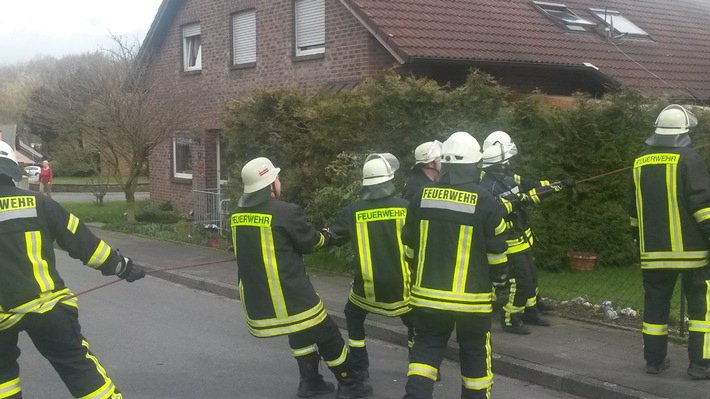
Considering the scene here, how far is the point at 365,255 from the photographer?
246 inches

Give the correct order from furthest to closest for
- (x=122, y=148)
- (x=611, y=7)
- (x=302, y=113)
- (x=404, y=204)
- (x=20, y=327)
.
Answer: (x=611, y=7)
(x=122, y=148)
(x=302, y=113)
(x=404, y=204)
(x=20, y=327)

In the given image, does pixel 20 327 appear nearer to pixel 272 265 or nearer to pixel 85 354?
pixel 85 354

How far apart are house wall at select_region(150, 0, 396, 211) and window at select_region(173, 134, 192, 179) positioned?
181 mm

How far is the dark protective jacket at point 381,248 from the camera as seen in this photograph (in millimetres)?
6176

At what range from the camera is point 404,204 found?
20.4 ft

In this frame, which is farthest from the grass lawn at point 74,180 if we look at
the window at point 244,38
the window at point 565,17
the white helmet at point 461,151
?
the white helmet at point 461,151

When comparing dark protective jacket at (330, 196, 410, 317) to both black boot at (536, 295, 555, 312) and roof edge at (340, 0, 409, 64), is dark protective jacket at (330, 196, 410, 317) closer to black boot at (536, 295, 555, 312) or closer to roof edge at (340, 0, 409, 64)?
black boot at (536, 295, 555, 312)

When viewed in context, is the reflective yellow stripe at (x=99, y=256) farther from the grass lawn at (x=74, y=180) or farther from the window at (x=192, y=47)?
the grass lawn at (x=74, y=180)

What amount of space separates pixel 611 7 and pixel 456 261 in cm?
1653

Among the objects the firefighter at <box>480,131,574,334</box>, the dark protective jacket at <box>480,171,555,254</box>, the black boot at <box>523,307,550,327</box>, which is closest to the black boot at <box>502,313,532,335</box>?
the firefighter at <box>480,131,574,334</box>

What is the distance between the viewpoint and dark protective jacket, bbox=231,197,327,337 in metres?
5.84

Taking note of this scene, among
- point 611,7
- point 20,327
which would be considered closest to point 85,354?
point 20,327

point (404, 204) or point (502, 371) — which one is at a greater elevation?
point (404, 204)

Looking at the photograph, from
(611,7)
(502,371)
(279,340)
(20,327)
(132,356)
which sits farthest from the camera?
(611,7)
